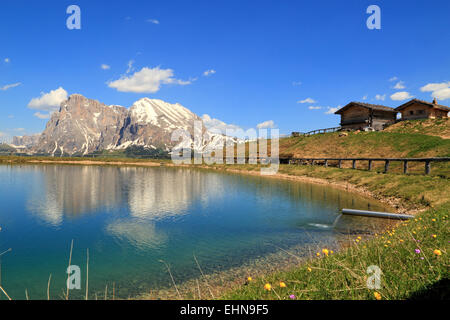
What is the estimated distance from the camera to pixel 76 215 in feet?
68.9

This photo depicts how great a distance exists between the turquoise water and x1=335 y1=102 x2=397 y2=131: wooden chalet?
50935 mm

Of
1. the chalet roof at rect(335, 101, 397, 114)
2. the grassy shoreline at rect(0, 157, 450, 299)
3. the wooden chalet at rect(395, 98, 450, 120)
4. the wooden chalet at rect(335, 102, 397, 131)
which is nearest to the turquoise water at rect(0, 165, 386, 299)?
the grassy shoreline at rect(0, 157, 450, 299)

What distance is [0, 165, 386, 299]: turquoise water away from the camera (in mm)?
10938

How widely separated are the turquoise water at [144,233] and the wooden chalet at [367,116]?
167 ft

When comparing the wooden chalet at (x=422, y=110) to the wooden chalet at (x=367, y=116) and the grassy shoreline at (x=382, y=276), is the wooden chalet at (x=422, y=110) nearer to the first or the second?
the wooden chalet at (x=367, y=116)

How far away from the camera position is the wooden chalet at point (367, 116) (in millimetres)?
70062

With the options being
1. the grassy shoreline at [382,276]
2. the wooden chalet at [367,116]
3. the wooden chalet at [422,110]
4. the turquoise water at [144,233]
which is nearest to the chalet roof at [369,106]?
the wooden chalet at [367,116]

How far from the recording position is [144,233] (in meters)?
16.7

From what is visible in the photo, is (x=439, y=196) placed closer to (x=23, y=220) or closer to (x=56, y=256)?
(x=56, y=256)

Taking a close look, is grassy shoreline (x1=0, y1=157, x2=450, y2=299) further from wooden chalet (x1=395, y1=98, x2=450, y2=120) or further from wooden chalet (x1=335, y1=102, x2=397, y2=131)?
wooden chalet (x1=335, y1=102, x2=397, y2=131)

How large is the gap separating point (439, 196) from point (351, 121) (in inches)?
2303

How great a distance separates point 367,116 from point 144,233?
237 ft
